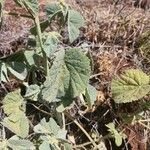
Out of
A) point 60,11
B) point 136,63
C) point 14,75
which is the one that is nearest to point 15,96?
point 14,75

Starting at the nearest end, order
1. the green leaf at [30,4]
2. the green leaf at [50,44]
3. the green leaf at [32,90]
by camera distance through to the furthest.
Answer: the green leaf at [30,4]
the green leaf at [50,44]
the green leaf at [32,90]

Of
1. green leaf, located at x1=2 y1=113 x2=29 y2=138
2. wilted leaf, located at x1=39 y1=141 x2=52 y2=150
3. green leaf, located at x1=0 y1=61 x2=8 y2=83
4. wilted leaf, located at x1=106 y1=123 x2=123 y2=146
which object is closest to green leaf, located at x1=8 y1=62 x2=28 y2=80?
green leaf, located at x1=0 y1=61 x2=8 y2=83

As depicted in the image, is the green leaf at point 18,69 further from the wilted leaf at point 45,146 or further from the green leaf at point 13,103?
the wilted leaf at point 45,146

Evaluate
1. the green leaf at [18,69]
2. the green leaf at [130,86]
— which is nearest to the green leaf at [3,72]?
the green leaf at [18,69]

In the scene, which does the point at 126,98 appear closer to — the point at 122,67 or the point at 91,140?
the point at 91,140

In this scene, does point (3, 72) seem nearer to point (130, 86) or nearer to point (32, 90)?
A: point (32, 90)
